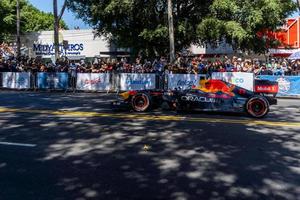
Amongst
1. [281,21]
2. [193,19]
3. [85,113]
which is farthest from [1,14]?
[85,113]

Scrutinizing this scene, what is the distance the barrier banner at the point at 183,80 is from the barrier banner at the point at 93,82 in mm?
3285

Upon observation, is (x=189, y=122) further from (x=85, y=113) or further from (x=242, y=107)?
(x=85, y=113)

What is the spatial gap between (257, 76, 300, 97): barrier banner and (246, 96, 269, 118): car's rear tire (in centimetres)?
924

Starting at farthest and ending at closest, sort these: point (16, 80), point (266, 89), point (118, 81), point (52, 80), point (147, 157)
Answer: point (16, 80)
point (52, 80)
point (118, 81)
point (266, 89)
point (147, 157)

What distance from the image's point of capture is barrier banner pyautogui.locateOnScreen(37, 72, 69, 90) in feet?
84.1

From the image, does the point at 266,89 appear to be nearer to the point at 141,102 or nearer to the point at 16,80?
the point at 141,102

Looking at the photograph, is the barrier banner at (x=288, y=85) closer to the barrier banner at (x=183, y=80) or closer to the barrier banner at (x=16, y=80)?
the barrier banner at (x=183, y=80)

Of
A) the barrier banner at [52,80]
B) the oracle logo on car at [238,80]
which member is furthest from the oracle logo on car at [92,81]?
the oracle logo on car at [238,80]

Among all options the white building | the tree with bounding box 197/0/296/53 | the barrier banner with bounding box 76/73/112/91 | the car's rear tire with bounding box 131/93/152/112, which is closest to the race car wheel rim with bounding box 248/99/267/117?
the car's rear tire with bounding box 131/93/152/112

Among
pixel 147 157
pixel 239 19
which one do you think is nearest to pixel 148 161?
pixel 147 157

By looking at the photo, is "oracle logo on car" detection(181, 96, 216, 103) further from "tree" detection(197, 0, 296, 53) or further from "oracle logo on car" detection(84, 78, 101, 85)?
"tree" detection(197, 0, 296, 53)

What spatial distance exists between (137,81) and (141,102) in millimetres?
9436

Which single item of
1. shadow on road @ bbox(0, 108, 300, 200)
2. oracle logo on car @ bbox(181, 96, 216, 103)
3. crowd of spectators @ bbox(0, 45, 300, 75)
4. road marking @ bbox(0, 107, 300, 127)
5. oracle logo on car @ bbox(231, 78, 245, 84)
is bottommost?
shadow on road @ bbox(0, 108, 300, 200)

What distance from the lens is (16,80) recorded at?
2702cm
